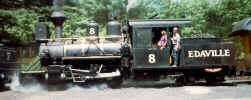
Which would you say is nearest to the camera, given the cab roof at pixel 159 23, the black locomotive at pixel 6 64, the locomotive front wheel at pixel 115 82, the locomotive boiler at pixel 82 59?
the cab roof at pixel 159 23

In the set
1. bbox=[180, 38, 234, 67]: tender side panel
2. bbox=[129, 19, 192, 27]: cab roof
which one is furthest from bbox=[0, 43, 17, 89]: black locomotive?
bbox=[180, 38, 234, 67]: tender side panel

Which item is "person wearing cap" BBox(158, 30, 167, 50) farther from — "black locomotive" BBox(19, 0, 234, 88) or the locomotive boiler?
the locomotive boiler

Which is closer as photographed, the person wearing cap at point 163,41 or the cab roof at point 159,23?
the person wearing cap at point 163,41

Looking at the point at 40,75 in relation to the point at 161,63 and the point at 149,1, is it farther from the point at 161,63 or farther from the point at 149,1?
the point at 149,1

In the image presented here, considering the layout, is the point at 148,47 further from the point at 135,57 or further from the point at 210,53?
Answer: the point at 210,53

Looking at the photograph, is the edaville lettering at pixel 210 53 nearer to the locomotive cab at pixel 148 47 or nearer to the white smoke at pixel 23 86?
the locomotive cab at pixel 148 47

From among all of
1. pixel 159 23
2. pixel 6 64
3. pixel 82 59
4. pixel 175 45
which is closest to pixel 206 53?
pixel 175 45

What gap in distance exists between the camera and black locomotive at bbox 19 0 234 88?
9391 millimetres

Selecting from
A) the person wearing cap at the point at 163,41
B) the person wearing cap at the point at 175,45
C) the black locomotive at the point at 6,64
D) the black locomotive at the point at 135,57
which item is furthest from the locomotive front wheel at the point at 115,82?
the black locomotive at the point at 6,64

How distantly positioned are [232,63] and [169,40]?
2.37 m

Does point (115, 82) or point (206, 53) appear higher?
point (206, 53)

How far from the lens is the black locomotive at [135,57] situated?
9.39 meters

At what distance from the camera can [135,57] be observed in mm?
9367

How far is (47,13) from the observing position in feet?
69.6
